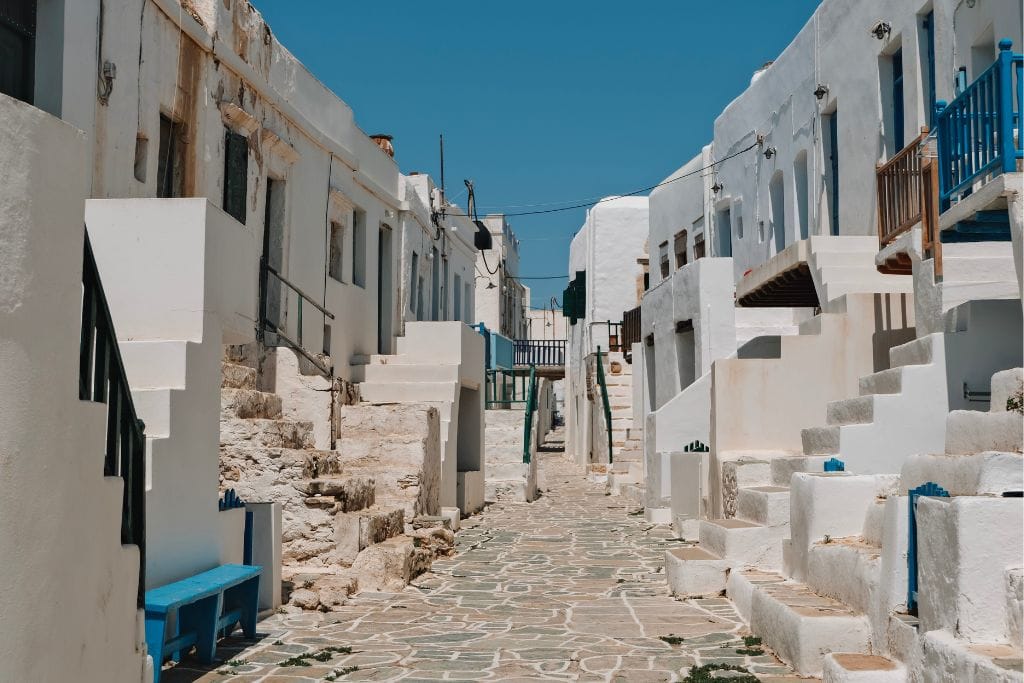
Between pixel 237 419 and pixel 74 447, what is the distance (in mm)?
5158

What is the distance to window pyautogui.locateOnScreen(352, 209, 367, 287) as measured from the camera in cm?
1759

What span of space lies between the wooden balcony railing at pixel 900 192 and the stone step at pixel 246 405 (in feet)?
22.3

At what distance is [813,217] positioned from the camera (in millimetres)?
16297

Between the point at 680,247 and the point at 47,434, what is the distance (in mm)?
21618

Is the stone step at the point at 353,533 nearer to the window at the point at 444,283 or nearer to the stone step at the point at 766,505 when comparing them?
the stone step at the point at 766,505

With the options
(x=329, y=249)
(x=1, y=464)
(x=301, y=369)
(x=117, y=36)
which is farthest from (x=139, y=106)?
(x=1, y=464)

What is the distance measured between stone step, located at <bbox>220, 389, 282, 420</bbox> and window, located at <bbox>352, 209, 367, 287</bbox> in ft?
22.1

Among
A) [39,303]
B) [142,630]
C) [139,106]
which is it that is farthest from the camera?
[139,106]

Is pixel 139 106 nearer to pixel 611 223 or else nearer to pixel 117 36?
pixel 117 36

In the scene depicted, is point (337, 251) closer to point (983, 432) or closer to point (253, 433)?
point (253, 433)

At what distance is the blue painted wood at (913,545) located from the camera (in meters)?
5.52

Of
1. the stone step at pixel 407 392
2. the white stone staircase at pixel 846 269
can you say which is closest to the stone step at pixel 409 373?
the stone step at pixel 407 392

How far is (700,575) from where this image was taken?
30.0 feet

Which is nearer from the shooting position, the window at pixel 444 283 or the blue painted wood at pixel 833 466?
the blue painted wood at pixel 833 466
